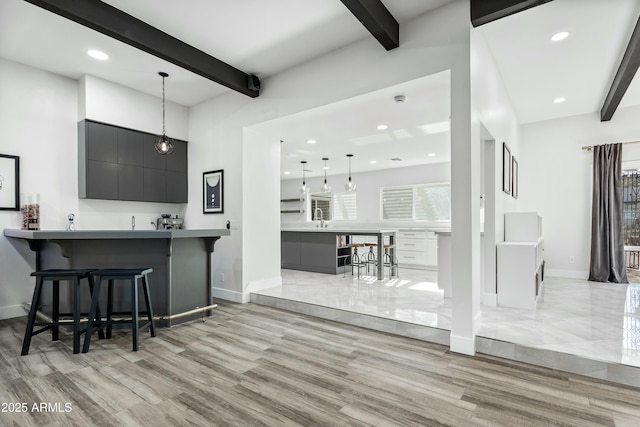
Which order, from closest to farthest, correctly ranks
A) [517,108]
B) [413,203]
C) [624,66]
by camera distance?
[624,66] → [517,108] → [413,203]

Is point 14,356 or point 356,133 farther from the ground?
point 356,133

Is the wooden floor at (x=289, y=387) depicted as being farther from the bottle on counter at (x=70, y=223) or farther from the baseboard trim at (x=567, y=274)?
the baseboard trim at (x=567, y=274)

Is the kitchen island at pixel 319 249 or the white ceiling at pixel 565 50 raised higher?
the white ceiling at pixel 565 50

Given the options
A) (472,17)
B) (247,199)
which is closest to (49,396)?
(247,199)

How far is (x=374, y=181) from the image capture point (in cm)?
908

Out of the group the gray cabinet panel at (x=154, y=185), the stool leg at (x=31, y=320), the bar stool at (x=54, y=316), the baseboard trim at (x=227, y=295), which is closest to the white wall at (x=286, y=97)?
the baseboard trim at (x=227, y=295)

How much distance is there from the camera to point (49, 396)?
6.66ft

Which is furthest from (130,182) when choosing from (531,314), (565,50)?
(565,50)

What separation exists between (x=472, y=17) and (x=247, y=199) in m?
3.30

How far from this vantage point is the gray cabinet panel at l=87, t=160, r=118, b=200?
4.17 metres

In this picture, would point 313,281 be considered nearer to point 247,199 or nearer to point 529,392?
point 247,199

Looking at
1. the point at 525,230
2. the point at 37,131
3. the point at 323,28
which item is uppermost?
the point at 323,28

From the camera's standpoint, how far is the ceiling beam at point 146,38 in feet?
8.52

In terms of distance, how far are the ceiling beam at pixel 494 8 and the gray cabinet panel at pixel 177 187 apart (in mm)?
4426
